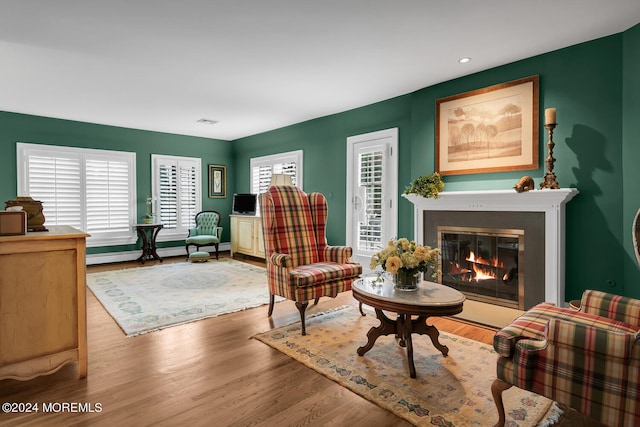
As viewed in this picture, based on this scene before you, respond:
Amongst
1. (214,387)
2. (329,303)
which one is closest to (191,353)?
(214,387)

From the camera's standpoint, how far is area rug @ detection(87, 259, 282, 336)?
3523mm

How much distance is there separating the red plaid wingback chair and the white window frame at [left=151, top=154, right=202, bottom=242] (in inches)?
177

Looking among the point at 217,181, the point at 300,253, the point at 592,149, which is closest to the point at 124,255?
the point at 217,181

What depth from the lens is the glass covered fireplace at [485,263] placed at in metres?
3.43

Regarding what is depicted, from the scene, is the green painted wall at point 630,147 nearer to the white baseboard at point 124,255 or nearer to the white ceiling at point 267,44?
the white ceiling at point 267,44

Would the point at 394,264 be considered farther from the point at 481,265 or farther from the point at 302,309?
the point at 481,265

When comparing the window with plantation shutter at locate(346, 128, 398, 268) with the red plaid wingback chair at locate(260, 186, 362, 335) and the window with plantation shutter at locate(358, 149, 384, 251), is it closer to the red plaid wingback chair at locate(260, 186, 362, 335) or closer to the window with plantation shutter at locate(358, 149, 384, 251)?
the window with plantation shutter at locate(358, 149, 384, 251)

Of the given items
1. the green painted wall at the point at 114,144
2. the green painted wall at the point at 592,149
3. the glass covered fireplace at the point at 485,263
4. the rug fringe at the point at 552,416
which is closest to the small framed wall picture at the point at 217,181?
the green painted wall at the point at 114,144

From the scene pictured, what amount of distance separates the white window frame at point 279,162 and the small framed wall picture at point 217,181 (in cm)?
83

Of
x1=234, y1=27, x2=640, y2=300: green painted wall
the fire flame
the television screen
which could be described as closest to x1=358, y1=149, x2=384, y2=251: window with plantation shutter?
x1=234, y1=27, x2=640, y2=300: green painted wall

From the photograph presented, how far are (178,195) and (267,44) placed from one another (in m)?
5.12

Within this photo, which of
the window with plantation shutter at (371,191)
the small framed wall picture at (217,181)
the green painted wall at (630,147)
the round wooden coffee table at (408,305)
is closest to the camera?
the round wooden coffee table at (408,305)

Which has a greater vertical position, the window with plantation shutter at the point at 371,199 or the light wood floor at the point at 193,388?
the window with plantation shutter at the point at 371,199

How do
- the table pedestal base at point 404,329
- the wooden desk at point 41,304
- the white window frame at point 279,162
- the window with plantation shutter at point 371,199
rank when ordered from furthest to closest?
1. the white window frame at point 279,162
2. the window with plantation shutter at point 371,199
3. the table pedestal base at point 404,329
4. the wooden desk at point 41,304
